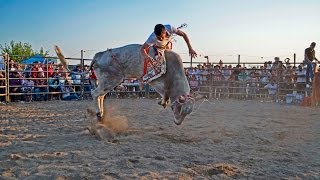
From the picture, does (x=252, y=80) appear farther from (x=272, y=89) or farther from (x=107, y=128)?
(x=107, y=128)

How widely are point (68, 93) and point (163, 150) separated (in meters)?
10.6

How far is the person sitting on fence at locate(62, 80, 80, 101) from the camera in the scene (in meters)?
14.9

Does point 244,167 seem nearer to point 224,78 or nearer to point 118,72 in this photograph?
point 118,72

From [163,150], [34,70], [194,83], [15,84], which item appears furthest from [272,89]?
[163,150]

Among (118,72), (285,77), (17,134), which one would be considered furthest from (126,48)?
(285,77)

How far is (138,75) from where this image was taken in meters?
6.57

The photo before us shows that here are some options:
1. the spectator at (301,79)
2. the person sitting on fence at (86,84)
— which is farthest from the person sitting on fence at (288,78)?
the person sitting on fence at (86,84)

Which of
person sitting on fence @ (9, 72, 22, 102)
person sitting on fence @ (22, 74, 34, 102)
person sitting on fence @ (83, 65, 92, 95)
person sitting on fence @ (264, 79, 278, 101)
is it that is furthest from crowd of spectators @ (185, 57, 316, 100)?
person sitting on fence @ (9, 72, 22, 102)

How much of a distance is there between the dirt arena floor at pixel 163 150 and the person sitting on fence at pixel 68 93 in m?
6.85

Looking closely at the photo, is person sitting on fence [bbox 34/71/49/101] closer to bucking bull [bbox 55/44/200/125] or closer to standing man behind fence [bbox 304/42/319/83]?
bucking bull [bbox 55/44/200/125]

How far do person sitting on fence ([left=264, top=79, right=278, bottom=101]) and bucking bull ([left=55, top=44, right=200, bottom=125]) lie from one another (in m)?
9.17

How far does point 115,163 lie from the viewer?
421 cm

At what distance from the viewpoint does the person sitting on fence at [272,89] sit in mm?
14617

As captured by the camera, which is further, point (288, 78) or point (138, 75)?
point (288, 78)
